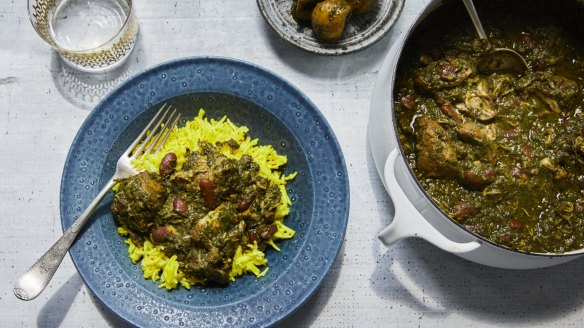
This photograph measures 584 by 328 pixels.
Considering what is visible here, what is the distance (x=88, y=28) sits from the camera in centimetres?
299

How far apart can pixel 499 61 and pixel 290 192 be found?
3.41ft

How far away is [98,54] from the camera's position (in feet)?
9.25

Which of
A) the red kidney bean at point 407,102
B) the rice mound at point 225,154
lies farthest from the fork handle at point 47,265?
the red kidney bean at point 407,102

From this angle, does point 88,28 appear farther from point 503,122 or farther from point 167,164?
point 503,122

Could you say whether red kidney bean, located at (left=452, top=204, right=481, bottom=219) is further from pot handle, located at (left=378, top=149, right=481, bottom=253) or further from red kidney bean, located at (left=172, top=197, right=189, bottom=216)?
red kidney bean, located at (left=172, top=197, right=189, bottom=216)

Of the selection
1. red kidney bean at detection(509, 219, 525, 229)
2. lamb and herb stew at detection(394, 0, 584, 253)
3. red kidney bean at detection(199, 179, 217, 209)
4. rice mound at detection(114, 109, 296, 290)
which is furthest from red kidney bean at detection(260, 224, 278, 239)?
red kidney bean at detection(509, 219, 525, 229)

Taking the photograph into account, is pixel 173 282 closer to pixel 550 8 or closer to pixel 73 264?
pixel 73 264

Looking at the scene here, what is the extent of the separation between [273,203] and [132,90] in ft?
2.50

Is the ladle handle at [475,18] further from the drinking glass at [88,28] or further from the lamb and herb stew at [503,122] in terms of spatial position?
the drinking glass at [88,28]

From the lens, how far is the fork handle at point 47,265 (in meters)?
2.53

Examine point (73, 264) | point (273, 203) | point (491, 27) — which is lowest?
point (73, 264)

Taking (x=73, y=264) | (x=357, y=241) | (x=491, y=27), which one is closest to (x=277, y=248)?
(x=357, y=241)

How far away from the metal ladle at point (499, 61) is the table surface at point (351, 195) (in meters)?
0.48

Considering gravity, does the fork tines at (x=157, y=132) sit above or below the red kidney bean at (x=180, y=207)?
above
